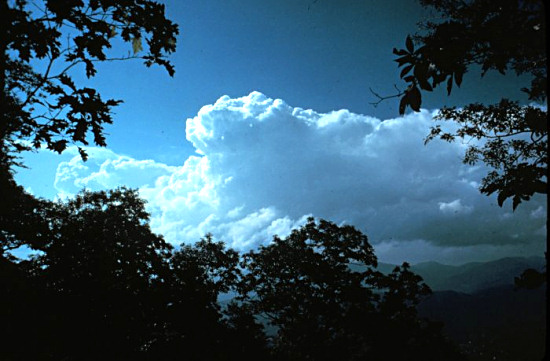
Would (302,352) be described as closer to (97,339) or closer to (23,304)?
(97,339)

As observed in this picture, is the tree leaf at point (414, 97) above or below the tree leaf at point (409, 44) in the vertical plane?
below

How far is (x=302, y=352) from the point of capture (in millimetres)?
24234

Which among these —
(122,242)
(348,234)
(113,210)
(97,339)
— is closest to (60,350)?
(97,339)

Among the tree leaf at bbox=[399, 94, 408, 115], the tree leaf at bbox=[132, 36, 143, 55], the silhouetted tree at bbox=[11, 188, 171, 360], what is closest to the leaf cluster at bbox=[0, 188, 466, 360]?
the silhouetted tree at bbox=[11, 188, 171, 360]

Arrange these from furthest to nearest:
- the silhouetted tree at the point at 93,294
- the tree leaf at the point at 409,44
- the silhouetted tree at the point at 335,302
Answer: the silhouetted tree at the point at 335,302 < the silhouetted tree at the point at 93,294 < the tree leaf at the point at 409,44

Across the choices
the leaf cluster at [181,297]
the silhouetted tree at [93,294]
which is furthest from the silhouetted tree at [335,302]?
the silhouetted tree at [93,294]

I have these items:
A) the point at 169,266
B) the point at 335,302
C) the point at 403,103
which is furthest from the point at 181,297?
the point at 403,103

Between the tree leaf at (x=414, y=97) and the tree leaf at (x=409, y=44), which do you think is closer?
the tree leaf at (x=409, y=44)

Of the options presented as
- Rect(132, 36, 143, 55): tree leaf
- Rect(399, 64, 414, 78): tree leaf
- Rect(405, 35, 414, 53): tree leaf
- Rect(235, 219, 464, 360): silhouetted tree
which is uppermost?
Rect(132, 36, 143, 55): tree leaf

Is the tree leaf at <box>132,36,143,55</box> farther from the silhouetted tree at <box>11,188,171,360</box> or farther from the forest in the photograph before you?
the silhouetted tree at <box>11,188,171,360</box>

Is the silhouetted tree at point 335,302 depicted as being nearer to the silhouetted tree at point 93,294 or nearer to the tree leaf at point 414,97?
the silhouetted tree at point 93,294

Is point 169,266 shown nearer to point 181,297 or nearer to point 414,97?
point 181,297

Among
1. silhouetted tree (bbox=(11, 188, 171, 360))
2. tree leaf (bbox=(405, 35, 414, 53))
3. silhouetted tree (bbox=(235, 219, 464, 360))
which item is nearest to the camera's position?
tree leaf (bbox=(405, 35, 414, 53))

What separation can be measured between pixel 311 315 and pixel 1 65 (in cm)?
2671
